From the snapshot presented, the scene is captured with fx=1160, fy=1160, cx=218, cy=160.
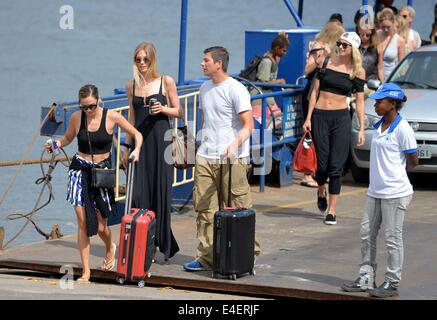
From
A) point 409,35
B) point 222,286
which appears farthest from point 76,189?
point 409,35

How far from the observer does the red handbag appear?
11578 millimetres

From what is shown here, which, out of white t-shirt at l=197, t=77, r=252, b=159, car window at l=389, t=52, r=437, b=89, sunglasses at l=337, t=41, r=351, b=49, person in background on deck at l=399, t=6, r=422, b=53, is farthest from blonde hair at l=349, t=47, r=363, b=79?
person in background on deck at l=399, t=6, r=422, b=53

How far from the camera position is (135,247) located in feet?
29.5

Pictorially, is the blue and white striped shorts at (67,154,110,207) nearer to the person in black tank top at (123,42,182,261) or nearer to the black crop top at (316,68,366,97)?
the person in black tank top at (123,42,182,261)

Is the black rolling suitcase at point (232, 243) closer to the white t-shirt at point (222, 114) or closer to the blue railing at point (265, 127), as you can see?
the white t-shirt at point (222, 114)

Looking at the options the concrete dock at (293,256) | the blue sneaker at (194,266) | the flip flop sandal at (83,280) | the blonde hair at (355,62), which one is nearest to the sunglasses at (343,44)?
the blonde hair at (355,62)

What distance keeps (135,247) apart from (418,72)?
6.47m

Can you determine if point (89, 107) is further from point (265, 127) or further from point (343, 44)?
point (265, 127)

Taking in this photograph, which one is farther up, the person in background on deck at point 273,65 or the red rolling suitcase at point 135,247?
the person in background on deck at point 273,65

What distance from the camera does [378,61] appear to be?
14.8 metres

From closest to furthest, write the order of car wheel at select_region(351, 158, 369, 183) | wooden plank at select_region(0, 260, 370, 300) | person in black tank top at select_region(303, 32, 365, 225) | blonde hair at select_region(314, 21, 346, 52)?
wooden plank at select_region(0, 260, 370, 300)
person in black tank top at select_region(303, 32, 365, 225)
blonde hair at select_region(314, 21, 346, 52)
car wheel at select_region(351, 158, 369, 183)

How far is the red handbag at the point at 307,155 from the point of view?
1158 centimetres

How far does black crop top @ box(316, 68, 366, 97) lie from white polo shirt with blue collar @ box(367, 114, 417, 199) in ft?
10.1
